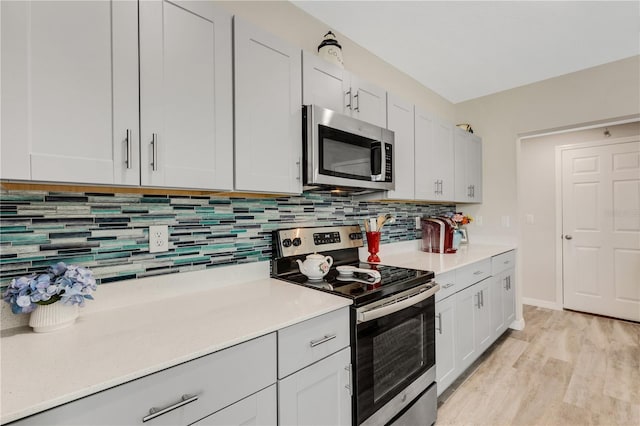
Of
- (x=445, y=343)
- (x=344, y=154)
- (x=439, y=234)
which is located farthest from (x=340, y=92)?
(x=445, y=343)

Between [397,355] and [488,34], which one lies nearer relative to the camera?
[397,355]

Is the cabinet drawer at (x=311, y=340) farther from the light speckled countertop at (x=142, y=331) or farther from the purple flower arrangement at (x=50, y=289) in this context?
the purple flower arrangement at (x=50, y=289)

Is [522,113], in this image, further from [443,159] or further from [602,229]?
[602,229]

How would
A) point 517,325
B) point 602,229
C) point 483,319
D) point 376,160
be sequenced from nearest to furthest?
point 376,160 < point 483,319 < point 517,325 < point 602,229

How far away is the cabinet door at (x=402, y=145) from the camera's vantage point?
7.00 ft

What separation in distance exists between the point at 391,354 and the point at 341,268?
49 cm

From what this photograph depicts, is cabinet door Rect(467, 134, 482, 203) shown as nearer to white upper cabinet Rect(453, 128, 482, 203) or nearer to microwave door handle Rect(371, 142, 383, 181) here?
white upper cabinet Rect(453, 128, 482, 203)

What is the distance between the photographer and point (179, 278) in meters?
1.39

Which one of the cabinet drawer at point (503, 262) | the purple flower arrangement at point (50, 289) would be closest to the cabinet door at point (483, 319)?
the cabinet drawer at point (503, 262)

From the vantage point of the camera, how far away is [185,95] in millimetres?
1149

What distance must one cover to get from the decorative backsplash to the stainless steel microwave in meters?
0.37

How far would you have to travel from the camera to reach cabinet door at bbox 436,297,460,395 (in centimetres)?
187

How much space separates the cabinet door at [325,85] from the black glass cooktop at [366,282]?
0.92 metres

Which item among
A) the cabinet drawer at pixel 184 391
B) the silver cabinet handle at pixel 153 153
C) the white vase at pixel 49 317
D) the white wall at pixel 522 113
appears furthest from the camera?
the white wall at pixel 522 113
